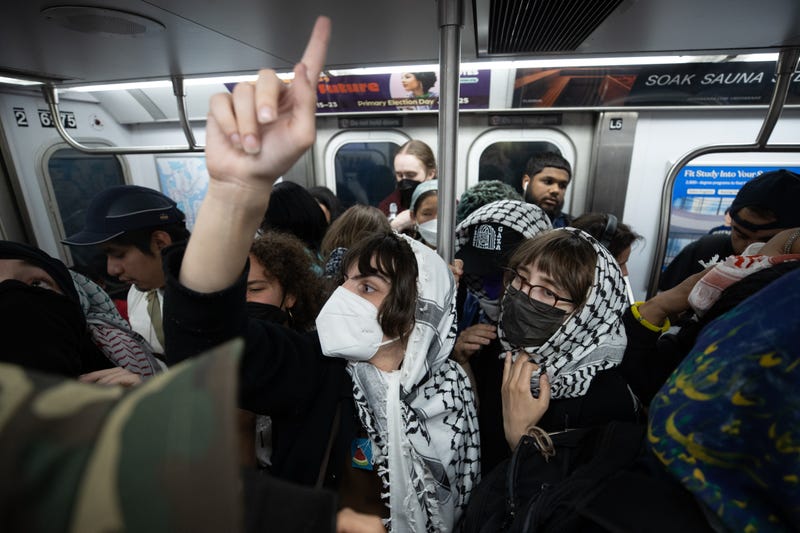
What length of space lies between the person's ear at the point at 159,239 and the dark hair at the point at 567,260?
1721mm

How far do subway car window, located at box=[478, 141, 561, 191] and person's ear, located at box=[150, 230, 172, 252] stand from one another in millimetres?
3347

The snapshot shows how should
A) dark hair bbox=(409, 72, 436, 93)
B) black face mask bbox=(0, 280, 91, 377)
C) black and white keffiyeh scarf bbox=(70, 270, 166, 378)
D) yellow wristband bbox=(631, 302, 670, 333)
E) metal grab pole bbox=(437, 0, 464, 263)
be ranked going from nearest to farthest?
black face mask bbox=(0, 280, 91, 377)
metal grab pole bbox=(437, 0, 464, 263)
black and white keffiyeh scarf bbox=(70, 270, 166, 378)
yellow wristband bbox=(631, 302, 670, 333)
dark hair bbox=(409, 72, 436, 93)

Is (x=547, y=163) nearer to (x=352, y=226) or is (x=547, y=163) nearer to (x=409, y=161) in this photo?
(x=409, y=161)

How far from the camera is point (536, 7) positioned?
106 cm

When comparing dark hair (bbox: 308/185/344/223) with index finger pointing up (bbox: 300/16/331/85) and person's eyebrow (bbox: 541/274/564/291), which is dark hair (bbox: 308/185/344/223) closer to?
person's eyebrow (bbox: 541/274/564/291)

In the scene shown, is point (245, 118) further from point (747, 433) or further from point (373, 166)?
point (373, 166)

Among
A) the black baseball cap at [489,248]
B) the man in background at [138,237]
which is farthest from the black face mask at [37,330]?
the black baseball cap at [489,248]

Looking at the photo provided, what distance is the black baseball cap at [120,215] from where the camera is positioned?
171 centimetres

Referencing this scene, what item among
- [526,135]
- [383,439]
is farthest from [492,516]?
[526,135]

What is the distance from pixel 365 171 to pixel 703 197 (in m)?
3.75

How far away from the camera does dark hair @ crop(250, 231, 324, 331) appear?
1.64 metres

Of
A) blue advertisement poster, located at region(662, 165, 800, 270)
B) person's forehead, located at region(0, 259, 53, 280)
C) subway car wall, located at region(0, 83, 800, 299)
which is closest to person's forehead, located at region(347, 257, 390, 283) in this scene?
person's forehead, located at region(0, 259, 53, 280)

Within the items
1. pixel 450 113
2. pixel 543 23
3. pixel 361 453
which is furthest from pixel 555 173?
pixel 361 453

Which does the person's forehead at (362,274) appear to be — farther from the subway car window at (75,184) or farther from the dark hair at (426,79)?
the subway car window at (75,184)
